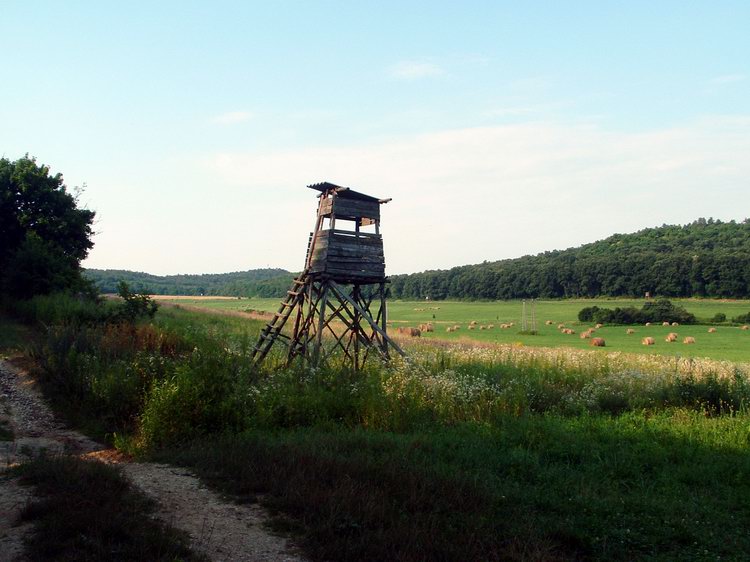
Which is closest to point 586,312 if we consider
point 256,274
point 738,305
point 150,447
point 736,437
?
point 738,305

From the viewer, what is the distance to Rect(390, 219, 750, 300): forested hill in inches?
2778

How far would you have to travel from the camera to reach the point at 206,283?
587ft

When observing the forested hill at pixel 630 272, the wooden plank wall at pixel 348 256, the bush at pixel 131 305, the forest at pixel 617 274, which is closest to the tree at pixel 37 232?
the bush at pixel 131 305

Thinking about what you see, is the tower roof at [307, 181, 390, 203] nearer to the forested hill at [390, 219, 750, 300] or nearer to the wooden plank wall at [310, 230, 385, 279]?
the wooden plank wall at [310, 230, 385, 279]

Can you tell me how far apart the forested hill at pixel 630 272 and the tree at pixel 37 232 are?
67.9 meters

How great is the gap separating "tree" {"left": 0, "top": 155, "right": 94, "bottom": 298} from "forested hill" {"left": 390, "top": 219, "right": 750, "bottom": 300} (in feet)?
223

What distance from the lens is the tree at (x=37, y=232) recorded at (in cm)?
2711

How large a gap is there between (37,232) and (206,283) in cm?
15210

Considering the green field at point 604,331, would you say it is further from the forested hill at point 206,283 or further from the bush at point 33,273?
the forested hill at point 206,283

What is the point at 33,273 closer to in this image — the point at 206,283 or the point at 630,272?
the point at 630,272

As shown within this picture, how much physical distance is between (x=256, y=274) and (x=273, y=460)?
189947 millimetres

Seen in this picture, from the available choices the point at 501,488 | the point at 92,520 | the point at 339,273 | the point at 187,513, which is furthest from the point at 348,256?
the point at 92,520

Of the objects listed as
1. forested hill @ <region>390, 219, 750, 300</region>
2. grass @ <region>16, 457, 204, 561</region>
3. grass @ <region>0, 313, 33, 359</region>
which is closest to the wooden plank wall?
grass @ <region>0, 313, 33, 359</region>

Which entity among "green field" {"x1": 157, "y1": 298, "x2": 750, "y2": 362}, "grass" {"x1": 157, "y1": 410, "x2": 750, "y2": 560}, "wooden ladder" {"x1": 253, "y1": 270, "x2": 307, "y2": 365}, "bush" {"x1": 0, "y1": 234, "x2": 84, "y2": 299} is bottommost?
"green field" {"x1": 157, "y1": 298, "x2": 750, "y2": 362}
